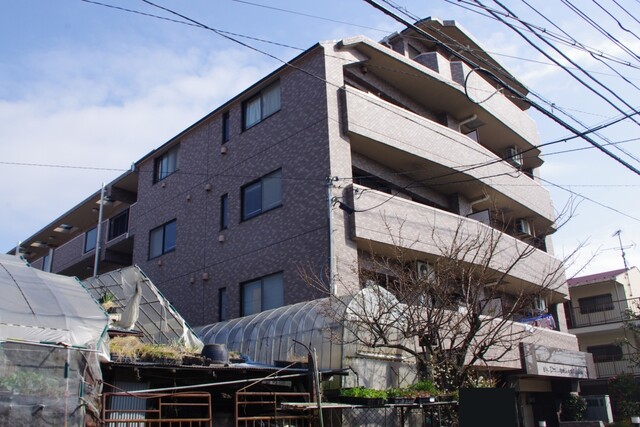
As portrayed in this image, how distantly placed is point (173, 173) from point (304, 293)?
10649 millimetres

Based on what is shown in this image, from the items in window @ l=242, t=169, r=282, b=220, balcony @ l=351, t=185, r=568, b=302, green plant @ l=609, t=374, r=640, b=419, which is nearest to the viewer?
balcony @ l=351, t=185, r=568, b=302

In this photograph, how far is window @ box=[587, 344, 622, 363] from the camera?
32.4 meters

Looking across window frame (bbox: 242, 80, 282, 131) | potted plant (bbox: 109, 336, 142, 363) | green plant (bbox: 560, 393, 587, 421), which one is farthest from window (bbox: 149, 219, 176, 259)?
green plant (bbox: 560, 393, 587, 421)

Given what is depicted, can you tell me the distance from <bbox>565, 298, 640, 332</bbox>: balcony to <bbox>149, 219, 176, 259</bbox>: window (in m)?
23.6

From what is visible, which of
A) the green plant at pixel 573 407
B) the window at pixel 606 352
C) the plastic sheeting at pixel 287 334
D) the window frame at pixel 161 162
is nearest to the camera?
the plastic sheeting at pixel 287 334

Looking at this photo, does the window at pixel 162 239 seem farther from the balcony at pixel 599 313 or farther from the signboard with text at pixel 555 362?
the balcony at pixel 599 313

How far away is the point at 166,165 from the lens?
85.8 feet

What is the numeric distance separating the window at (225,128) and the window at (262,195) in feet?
8.87

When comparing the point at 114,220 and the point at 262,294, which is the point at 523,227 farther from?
the point at 114,220

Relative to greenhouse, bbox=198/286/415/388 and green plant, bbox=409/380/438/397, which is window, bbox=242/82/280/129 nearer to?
greenhouse, bbox=198/286/415/388

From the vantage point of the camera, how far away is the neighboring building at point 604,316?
3184cm

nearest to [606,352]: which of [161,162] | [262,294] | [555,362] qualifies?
[555,362]

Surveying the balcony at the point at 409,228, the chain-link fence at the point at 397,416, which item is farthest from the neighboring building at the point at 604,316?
the chain-link fence at the point at 397,416

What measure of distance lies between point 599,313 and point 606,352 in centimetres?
233
